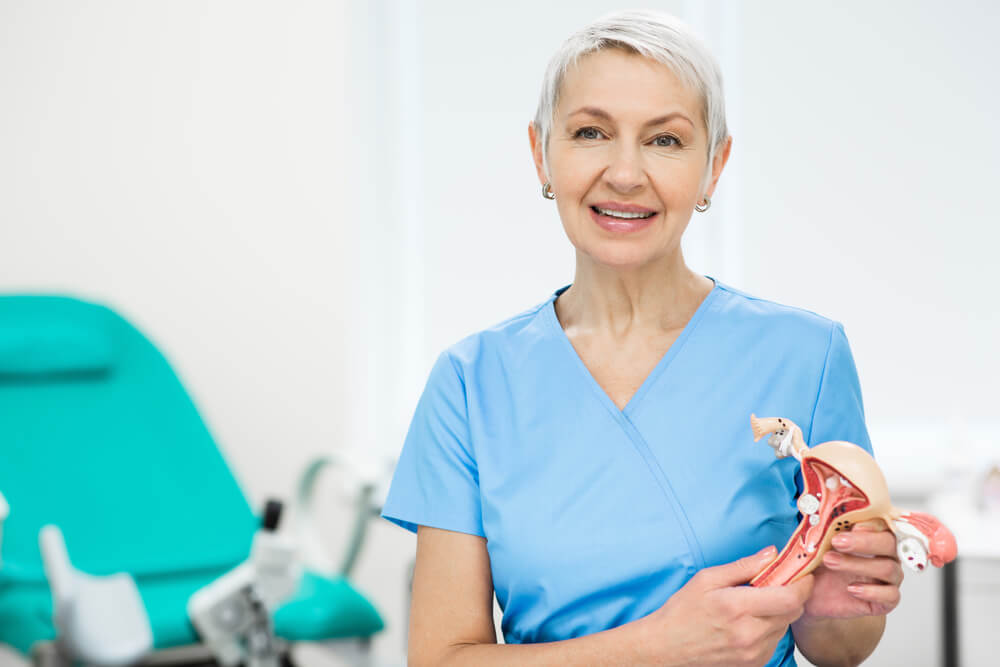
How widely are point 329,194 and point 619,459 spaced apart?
5.90ft

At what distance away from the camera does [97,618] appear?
5.35 ft

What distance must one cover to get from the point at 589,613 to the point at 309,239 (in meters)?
1.83

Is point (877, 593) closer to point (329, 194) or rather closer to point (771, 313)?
point (771, 313)

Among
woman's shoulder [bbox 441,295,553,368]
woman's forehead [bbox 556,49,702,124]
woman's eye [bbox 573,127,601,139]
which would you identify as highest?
woman's forehead [bbox 556,49,702,124]

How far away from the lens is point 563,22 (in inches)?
104

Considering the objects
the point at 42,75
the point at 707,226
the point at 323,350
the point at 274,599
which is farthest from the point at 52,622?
the point at 707,226

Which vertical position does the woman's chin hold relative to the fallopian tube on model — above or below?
above

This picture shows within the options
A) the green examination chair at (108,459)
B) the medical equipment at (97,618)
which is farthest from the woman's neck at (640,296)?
the green examination chair at (108,459)

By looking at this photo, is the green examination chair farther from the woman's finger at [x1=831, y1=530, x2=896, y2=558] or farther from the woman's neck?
the woman's finger at [x1=831, y1=530, x2=896, y2=558]

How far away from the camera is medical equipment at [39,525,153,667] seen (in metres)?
1.61

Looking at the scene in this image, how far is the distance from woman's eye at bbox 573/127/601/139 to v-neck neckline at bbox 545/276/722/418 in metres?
0.20

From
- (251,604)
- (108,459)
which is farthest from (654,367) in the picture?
(108,459)

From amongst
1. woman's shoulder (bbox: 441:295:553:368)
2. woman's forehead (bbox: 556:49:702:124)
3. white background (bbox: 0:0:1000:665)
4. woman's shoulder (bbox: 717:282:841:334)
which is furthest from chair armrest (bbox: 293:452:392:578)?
woman's forehead (bbox: 556:49:702:124)

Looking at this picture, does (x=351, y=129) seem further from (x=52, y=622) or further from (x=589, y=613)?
(x=589, y=613)
